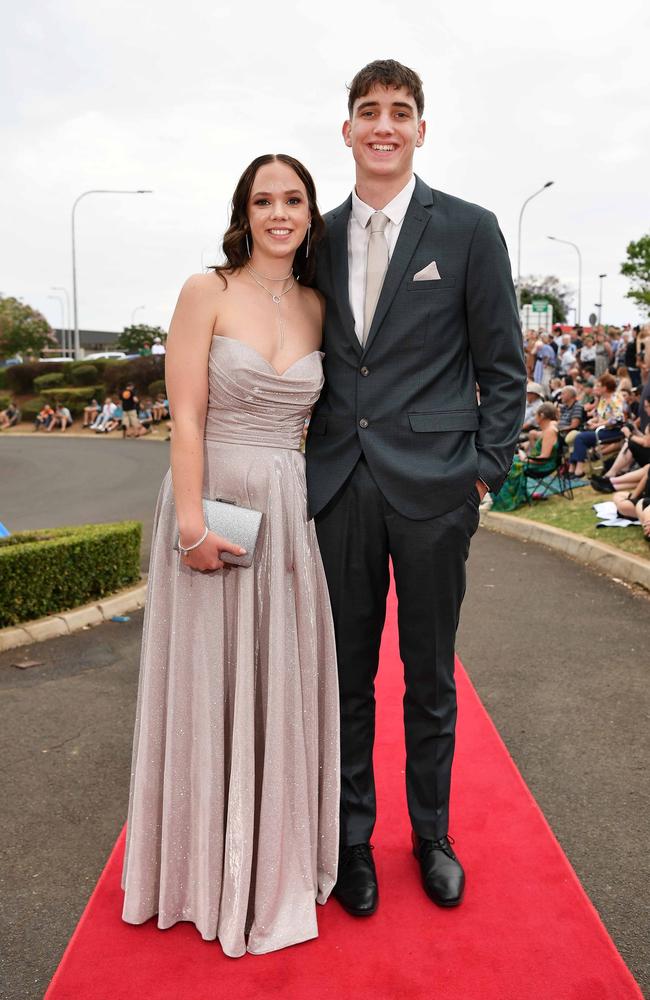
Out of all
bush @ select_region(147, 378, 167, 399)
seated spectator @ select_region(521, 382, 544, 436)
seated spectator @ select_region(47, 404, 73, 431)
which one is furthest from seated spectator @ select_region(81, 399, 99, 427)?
seated spectator @ select_region(521, 382, 544, 436)

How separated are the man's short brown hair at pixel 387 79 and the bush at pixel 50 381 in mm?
36252

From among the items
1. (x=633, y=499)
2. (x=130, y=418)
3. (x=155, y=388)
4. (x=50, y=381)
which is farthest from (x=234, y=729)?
(x=50, y=381)

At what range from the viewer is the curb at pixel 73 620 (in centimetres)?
576

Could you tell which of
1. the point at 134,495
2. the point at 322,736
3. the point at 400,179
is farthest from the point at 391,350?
the point at 134,495

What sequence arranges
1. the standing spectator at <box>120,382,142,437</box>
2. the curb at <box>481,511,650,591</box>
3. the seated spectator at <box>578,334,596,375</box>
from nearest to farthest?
the curb at <box>481,511,650,591</box> < the seated spectator at <box>578,334,596,375</box> < the standing spectator at <box>120,382,142,437</box>

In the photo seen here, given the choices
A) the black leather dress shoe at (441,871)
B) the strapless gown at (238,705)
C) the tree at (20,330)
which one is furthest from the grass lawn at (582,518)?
the tree at (20,330)

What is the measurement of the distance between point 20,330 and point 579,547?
6896 cm

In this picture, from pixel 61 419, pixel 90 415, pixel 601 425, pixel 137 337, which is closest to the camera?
pixel 601 425

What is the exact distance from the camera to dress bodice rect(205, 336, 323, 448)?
8.26 feet

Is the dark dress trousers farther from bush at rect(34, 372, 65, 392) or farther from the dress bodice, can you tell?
bush at rect(34, 372, 65, 392)

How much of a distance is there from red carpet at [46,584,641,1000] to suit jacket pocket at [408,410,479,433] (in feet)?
4.91

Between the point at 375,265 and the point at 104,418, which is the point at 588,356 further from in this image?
the point at 375,265

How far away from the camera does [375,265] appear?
267 centimetres

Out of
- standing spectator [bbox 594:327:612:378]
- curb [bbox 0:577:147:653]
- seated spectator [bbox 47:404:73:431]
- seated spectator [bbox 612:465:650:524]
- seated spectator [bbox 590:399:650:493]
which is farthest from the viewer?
seated spectator [bbox 47:404:73:431]
